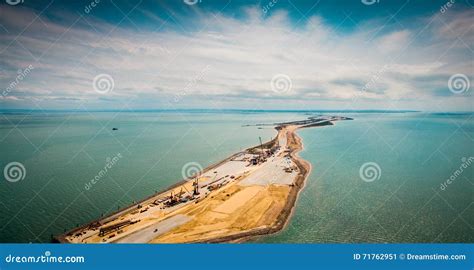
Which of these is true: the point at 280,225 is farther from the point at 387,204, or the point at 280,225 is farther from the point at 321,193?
the point at 387,204

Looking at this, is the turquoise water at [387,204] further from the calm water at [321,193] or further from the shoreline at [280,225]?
the shoreline at [280,225]

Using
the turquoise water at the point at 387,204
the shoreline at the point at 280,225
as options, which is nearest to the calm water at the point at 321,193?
the turquoise water at the point at 387,204

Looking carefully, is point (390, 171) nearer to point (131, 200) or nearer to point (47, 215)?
point (131, 200)

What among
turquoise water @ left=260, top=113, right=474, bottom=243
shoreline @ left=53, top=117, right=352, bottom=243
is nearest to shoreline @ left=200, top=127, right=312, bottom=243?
shoreline @ left=53, top=117, right=352, bottom=243

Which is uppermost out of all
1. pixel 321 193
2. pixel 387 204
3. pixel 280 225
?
pixel 321 193

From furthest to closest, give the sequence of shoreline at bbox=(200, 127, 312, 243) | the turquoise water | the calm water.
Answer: the calm water
the turquoise water
shoreline at bbox=(200, 127, 312, 243)

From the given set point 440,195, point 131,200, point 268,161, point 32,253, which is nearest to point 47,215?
point 131,200

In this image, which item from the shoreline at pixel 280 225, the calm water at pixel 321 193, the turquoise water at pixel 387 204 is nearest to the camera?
the shoreline at pixel 280 225

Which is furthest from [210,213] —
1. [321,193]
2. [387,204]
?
[387,204]

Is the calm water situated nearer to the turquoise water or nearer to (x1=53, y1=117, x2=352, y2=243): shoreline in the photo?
the turquoise water

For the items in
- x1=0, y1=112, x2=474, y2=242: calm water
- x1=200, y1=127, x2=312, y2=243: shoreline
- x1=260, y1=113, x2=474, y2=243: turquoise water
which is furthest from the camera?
x1=0, y1=112, x2=474, y2=242: calm water

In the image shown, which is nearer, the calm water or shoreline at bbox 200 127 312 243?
shoreline at bbox 200 127 312 243
